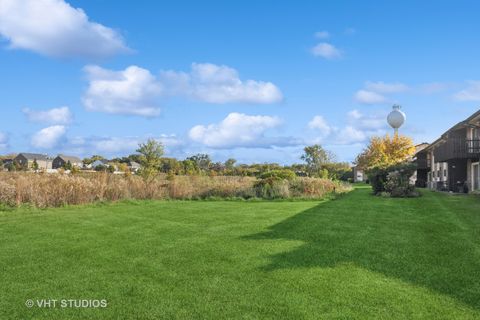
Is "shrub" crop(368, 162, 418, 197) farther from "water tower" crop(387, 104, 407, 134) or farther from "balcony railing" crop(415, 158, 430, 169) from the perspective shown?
"water tower" crop(387, 104, 407, 134)

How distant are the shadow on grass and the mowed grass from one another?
2cm

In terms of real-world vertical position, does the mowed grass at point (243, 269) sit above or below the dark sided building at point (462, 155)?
below

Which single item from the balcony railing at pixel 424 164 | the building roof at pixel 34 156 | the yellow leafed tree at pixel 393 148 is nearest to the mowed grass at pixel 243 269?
the balcony railing at pixel 424 164

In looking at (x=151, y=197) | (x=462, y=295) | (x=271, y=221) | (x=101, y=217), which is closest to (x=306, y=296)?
(x=462, y=295)

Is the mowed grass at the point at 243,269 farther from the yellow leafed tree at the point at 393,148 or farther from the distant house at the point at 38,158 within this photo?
the distant house at the point at 38,158

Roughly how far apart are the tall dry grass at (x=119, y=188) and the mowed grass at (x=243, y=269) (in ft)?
14.7

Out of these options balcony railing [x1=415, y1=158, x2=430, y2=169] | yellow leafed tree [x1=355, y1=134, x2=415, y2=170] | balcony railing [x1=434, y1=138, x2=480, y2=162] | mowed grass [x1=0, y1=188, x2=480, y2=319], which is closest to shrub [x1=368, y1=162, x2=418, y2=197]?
balcony railing [x1=434, y1=138, x2=480, y2=162]

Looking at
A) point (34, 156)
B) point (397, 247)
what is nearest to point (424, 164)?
point (397, 247)

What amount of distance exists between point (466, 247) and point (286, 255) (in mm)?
3317

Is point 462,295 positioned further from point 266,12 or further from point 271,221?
point 266,12

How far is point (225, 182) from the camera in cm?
2139

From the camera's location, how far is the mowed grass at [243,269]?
4332mm

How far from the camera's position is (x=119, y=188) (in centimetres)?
1691

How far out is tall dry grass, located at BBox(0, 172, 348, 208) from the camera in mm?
14586
